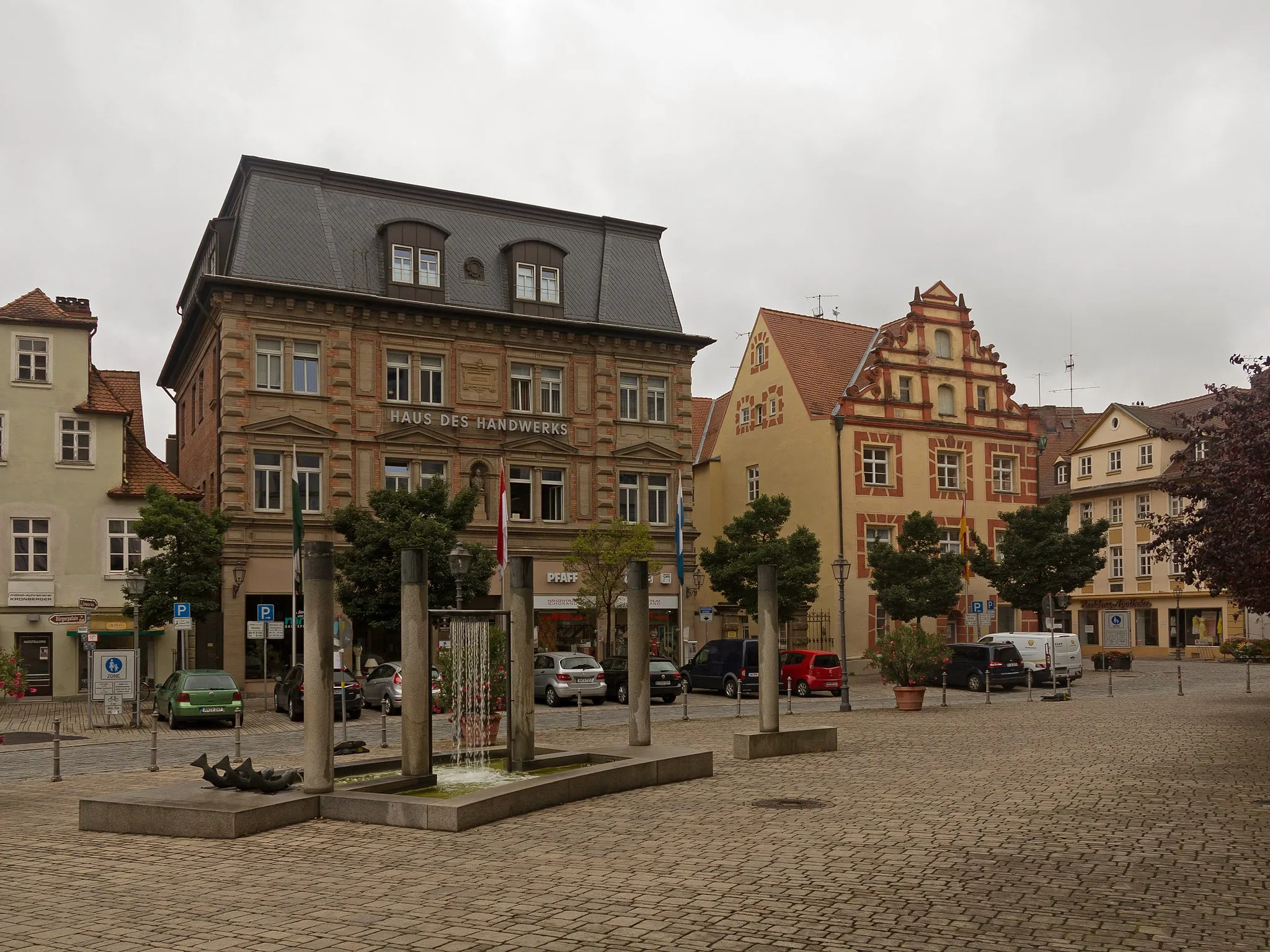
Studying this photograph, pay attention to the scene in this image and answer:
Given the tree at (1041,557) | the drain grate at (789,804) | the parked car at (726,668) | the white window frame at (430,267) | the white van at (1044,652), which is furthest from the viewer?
the tree at (1041,557)

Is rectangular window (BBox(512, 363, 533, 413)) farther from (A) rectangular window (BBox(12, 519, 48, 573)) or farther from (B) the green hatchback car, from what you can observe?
(B) the green hatchback car

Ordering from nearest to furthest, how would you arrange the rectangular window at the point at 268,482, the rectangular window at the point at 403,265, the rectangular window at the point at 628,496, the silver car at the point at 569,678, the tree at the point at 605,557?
the silver car at the point at 569,678 < the rectangular window at the point at 268,482 < the tree at the point at 605,557 < the rectangular window at the point at 403,265 < the rectangular window at the point at 628,496

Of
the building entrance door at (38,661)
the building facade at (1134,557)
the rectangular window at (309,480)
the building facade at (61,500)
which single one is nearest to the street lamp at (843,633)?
the rectangular window at (309,480)

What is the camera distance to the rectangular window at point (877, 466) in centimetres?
5347

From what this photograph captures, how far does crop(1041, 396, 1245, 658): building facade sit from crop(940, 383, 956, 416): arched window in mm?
12029

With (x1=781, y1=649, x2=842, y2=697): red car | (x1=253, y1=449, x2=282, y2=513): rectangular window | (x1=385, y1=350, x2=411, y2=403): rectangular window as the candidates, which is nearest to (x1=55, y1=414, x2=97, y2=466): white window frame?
(x1=253, y1=449, x2=282, y2=513): rectangular window

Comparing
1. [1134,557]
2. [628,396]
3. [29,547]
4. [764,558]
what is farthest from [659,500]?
[1134,557]

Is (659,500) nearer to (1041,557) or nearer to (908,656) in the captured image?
(1041,557)

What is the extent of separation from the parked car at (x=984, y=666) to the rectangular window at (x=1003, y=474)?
15.7 meters

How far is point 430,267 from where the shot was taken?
44.8 metres

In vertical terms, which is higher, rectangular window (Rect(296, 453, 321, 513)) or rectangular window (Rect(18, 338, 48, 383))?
rectangular window (Rect(18, 338, 48, 383))

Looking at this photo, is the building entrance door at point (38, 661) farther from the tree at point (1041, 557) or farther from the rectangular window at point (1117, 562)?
the rectangular window at point (1117, 562)

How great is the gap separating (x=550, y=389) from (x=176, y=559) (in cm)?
1523

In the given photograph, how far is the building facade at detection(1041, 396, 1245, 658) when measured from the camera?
64.9 metres
